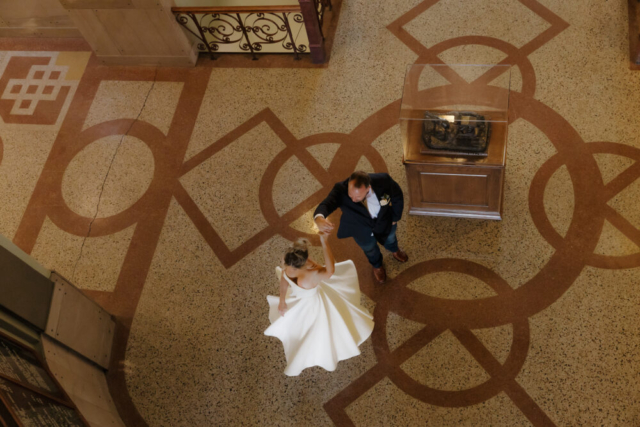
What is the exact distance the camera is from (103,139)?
5.96 metres

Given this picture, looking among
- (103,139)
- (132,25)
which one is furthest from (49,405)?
(132,25)

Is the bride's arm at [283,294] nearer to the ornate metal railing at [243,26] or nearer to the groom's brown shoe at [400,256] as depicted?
the groom's brown shoe at [400,256]

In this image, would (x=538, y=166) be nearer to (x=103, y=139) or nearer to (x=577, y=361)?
(x=577, y=361)

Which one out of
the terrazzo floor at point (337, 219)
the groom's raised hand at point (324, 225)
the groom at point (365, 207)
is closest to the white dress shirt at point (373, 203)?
the groom at point (365, 207)

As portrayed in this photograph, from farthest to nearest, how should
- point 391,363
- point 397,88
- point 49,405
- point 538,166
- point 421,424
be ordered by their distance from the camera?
point 397,88
point 538,166
point 391,363
point 421,424
point 49,405

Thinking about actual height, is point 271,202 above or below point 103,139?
below

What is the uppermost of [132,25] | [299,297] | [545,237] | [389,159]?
[132,25]

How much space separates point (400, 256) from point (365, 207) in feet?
3.44

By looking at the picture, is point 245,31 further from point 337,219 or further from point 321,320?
point 321,320

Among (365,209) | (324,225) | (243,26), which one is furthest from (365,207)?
(243,26)

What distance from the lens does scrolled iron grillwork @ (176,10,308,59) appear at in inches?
235

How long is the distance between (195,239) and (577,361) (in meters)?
3.55

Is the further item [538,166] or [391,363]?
[538,166]

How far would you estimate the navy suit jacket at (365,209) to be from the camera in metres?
3.60
